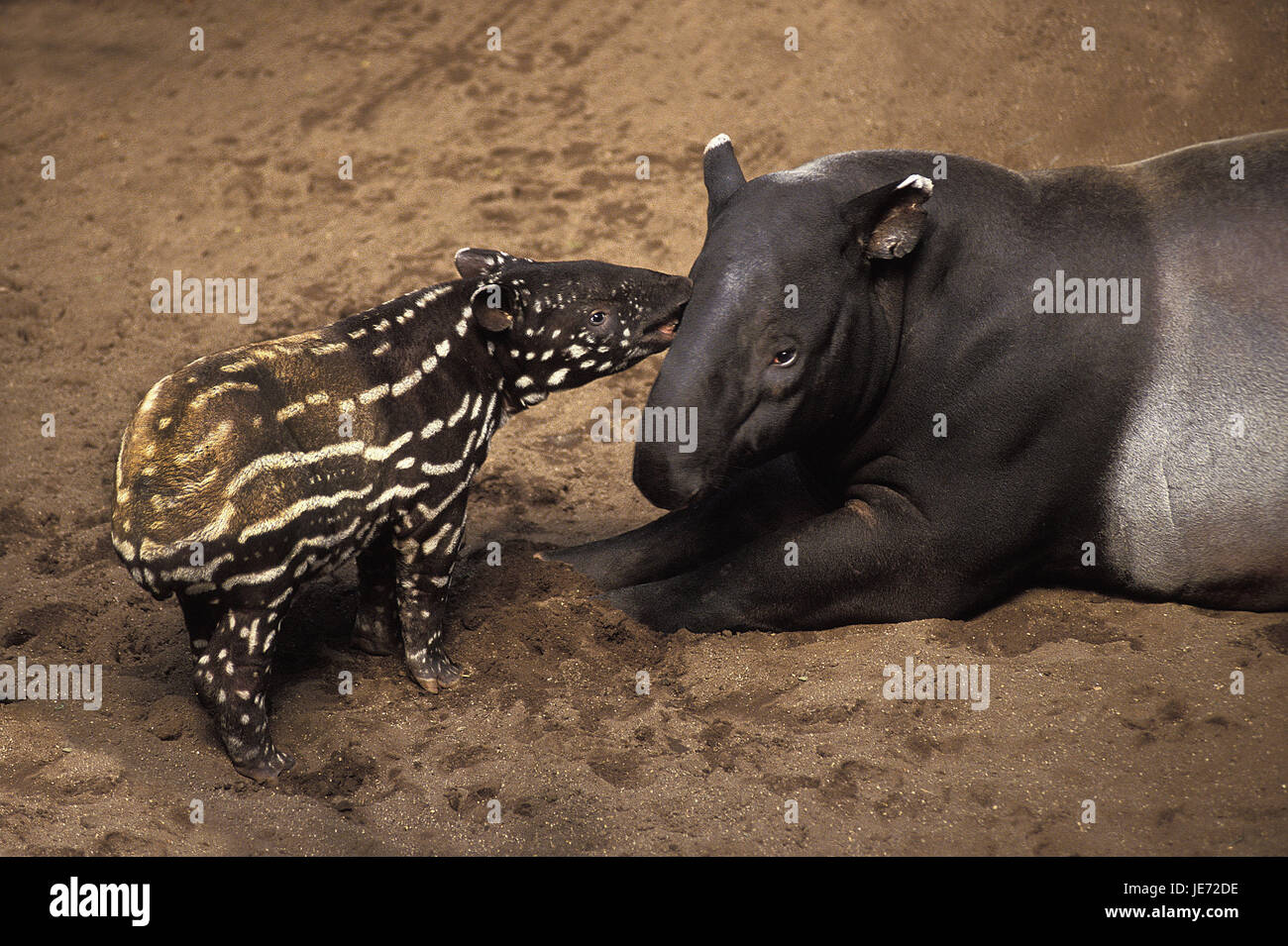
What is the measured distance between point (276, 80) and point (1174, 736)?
925 cm

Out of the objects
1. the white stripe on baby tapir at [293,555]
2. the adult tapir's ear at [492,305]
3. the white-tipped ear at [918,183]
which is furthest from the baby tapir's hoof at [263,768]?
the white-tipped ear at [918,183]

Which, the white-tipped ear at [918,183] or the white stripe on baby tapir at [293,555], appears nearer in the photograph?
the white stripe on baby tapir at [293,555]

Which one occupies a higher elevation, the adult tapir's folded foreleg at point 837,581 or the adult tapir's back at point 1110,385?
the adult tapir's back at point 1110,385

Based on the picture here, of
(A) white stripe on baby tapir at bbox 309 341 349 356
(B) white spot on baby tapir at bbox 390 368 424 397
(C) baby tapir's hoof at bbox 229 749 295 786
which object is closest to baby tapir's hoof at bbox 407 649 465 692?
(C) baby tapir's hoof at bbox 229 749 295 786

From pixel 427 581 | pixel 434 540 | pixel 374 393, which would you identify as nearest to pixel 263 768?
pixel 427 581

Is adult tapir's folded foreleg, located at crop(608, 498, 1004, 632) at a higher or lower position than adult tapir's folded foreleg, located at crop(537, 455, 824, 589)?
lower

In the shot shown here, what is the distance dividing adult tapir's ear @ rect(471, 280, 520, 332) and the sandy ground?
1.37m

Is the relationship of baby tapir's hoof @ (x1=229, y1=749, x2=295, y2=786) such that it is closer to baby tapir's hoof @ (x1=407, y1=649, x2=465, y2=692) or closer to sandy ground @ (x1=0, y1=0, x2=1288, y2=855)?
sandy ground @ (x1=0, y1=0, x2=1288, y2=855)

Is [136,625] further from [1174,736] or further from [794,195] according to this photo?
[1174,736]

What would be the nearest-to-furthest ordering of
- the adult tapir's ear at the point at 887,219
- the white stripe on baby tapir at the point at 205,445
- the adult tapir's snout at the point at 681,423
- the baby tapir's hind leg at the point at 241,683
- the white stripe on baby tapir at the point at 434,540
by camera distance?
the white stripe on baby tapir at the point at 205,445, the baby tapir's hind leg at the point at 241,683, the adult tapir's snout at the point at 681,423, the adult tapir's ear at the point at 887,219, the white stripe on baby tapir at the point at 434,540

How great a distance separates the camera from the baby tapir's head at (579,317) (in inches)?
194

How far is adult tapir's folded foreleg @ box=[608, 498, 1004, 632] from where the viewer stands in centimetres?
516

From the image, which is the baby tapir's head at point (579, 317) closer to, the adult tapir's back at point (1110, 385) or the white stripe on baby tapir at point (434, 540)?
the white stripe on baby tapir at point (434, 540)

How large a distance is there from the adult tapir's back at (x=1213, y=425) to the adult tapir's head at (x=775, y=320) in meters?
1.19
